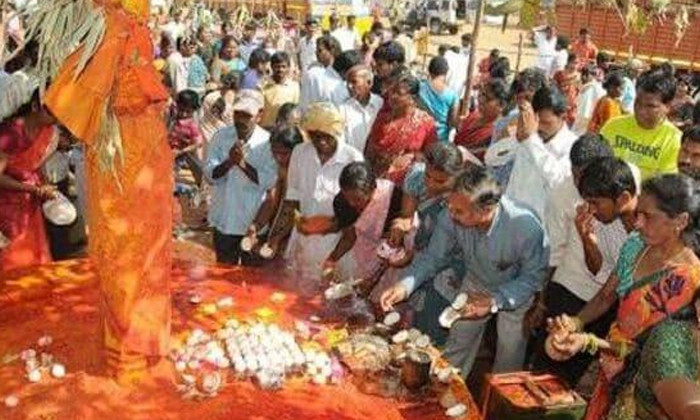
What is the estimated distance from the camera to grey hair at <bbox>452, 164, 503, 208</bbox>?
370cm

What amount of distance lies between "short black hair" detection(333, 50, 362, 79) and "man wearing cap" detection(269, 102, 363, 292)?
2466mm

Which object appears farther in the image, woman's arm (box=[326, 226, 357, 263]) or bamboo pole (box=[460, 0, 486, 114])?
bamboo pole (box=[460, 0, 486, 114])

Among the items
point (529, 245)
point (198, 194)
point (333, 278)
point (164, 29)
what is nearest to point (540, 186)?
point (529, 245)

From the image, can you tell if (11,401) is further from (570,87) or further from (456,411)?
(570,87)

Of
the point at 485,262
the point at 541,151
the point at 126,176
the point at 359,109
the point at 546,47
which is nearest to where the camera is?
the point at 126,176

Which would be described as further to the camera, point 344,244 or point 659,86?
point 659,86

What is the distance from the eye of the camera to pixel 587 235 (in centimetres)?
409

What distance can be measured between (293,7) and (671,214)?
2005cm

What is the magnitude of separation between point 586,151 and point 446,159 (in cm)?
78

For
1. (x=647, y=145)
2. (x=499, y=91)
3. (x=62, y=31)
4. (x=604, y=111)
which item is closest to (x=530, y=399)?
(x=647, y=145)

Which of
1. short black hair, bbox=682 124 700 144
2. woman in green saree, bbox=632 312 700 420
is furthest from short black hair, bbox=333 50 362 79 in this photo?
woman in green saree, bbox=632 312 700 420

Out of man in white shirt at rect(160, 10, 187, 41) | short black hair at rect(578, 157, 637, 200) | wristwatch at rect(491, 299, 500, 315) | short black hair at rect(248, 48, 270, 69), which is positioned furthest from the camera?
man in white shirt at rect(160, 10, 187, 41)

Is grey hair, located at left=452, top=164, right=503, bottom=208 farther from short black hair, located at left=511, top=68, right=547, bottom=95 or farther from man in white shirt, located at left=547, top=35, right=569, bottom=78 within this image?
man in white shirt, located at left=547, top=35, right=569, bottom=78

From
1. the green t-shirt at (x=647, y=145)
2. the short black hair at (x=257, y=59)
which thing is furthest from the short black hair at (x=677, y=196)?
the short black hair at (x=257, y=59)
